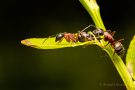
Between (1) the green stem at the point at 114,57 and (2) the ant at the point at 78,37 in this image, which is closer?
(1) the green stem at the point at 114,57

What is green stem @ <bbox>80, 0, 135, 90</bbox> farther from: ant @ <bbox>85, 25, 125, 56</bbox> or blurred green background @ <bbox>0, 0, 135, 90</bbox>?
blurred green background @ <bbox>0, 0, 135, 90</bbox>

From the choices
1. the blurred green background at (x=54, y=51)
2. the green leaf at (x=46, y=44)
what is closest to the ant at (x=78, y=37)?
the green leaf at (x=46, y=44)

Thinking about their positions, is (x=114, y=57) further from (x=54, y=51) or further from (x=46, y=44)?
(x=54, y=51)

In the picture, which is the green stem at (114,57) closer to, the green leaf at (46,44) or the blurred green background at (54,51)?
the green leaf at (46,44)

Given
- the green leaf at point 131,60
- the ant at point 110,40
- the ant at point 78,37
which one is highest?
the ant at point 78,37

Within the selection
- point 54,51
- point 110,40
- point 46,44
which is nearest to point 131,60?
point 110,40

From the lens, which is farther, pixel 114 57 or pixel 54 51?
pixel 54 51

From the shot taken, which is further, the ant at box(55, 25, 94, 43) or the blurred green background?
the blurred green background

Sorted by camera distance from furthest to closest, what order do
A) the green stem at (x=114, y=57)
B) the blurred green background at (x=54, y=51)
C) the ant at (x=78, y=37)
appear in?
the blurred green background at (x=54, y=51) < the ant at (x=78, y=37) < the green stem at (x=114, y=57)

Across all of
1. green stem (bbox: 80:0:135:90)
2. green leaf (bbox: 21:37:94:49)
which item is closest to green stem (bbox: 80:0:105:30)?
green stem (bbox: 80:0:135:90)
